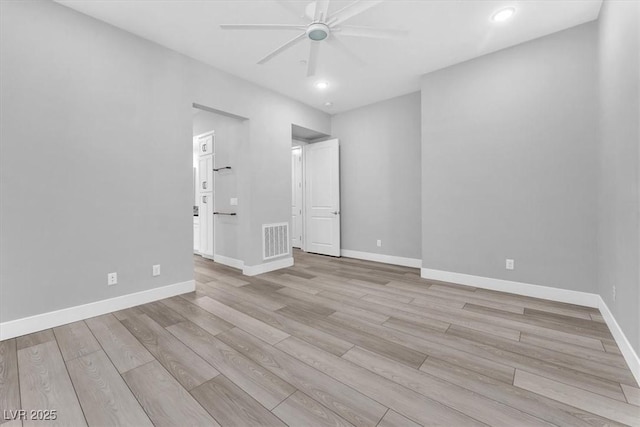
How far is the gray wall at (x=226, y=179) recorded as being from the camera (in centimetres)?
435

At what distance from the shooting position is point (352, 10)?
1919mm

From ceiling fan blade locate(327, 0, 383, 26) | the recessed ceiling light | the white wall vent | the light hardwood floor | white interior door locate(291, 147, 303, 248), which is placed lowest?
the light hardwood floor

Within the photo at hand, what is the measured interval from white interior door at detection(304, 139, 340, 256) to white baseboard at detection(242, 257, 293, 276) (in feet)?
3.87

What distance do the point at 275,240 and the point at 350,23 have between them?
3087 millimetres

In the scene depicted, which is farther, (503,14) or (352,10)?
(503,14)

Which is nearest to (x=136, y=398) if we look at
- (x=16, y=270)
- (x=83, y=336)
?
(x=83, y=336)

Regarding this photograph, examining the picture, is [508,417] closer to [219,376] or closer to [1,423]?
[219,376]

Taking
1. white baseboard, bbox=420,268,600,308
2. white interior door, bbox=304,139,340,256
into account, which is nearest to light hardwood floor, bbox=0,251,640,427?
white baseboard, bbox=420,268,600,308

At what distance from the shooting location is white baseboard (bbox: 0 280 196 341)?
7.10ft

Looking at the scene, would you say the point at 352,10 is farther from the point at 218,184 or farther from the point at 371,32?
the point at 218,184

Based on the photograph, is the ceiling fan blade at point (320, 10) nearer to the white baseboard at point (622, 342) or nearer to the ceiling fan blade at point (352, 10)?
the ceiling fan blade at point (352, 10)

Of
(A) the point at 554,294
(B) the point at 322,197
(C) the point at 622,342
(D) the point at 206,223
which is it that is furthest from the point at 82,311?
(A) the point at 554,294

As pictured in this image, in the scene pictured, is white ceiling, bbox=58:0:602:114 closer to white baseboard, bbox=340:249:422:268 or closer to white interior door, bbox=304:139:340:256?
white interior door, bbox=304:139:340:256

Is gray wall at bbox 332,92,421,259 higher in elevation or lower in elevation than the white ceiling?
lower
